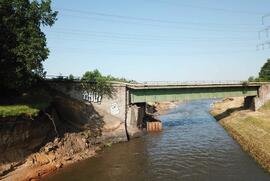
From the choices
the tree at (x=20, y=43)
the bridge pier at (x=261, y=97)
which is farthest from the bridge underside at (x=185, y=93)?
the tree at (x=20, y=43)

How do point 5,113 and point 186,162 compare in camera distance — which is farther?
point 186,162

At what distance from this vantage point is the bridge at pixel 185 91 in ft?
199

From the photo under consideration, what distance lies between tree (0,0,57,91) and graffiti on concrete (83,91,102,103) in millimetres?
13817

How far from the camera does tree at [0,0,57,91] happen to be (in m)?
37.6

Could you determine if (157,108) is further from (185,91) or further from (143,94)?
(143,94)

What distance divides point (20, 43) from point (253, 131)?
41.1m

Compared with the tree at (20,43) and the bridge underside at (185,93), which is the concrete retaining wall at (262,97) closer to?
the bridge underside at (185,93)

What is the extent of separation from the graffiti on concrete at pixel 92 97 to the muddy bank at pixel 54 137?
1.18 m

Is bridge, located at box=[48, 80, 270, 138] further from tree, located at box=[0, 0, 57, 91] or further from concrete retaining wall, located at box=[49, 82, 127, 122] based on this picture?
tree, located at box=[0, 0, 57, 91]

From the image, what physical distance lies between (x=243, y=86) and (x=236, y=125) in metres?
13.2

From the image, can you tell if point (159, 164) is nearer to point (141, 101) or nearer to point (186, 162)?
point (186, 162)

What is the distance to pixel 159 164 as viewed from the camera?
3934 cm

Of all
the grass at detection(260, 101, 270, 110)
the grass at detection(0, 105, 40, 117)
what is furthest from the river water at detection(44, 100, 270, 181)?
the grass at detection(260, 101, 270, 110)

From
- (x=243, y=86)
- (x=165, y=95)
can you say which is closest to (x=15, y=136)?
(x=165, y=95)
